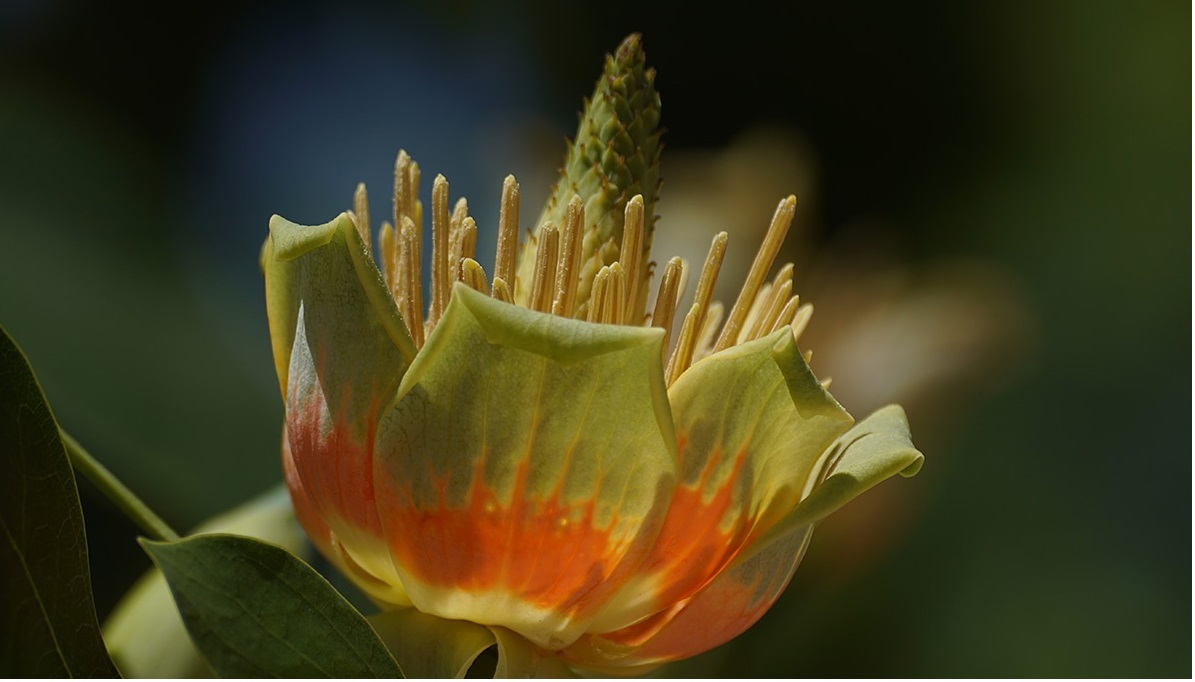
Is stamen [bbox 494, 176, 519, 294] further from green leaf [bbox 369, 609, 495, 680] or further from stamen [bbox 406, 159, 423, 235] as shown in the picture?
green leaf [bbox 369, 609, 495, 680]

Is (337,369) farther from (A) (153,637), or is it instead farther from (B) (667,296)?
(A) (153,637)

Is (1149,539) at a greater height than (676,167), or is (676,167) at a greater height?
(676,167)

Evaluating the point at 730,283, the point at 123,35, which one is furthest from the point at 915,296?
the point at 123,35

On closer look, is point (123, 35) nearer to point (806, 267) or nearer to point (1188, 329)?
point (806, 267)

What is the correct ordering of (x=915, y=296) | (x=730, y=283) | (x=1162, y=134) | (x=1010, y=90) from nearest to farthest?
(x=730, y=283) < (x=915, y=296) < (x=1162, y=134) < (x=1010, y=90)

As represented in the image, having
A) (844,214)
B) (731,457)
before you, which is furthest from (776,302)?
(844,214)

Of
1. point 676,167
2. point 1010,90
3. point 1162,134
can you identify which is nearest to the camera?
point 676,167
